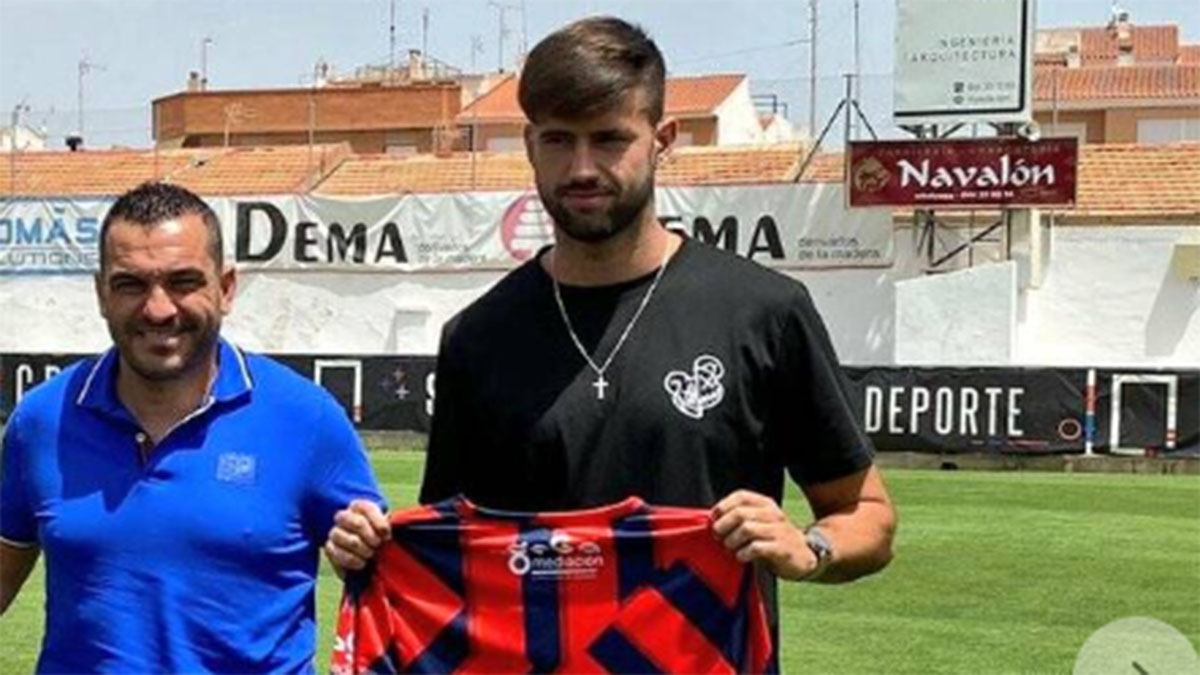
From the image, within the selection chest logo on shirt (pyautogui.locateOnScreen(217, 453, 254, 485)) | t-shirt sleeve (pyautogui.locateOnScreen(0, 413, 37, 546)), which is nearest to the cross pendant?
chest logo on shirt (pyautogui.locateOnScreen(217, 453, 254, 485))

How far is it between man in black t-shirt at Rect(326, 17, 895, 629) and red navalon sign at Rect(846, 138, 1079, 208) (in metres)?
25.5

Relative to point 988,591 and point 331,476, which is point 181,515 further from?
point 988,591

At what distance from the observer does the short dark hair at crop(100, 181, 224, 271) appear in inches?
136

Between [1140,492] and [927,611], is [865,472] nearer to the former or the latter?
[927,611]

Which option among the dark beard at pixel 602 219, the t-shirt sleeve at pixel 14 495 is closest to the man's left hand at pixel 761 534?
the dark beard at pixel 602 219

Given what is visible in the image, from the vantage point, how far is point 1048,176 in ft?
92.1

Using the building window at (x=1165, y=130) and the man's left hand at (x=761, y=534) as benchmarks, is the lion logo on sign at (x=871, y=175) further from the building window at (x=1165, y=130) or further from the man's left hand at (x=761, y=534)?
the building window at (x=1165, y=130)

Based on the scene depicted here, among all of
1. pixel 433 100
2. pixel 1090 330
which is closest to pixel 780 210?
pixel 1090 330

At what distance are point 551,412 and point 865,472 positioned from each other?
0.57 m

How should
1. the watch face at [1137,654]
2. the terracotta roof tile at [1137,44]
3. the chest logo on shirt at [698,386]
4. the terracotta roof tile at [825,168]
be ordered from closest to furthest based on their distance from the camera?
the chest logo on shirt at [698,386], the watch face at [1137,654], the terracotta roof tile at [825,168], the terracotta roof tile at [1137,44]

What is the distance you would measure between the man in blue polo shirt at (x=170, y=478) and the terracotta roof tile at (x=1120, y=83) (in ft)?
200

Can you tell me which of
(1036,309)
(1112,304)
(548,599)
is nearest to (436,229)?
(1036,309)

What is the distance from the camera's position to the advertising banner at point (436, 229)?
30422 millimetres

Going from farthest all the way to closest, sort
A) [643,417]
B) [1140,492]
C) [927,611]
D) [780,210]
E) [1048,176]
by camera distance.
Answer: [780,210] → [1048,176] → [1140,492] → [927,611] → [643,417]
